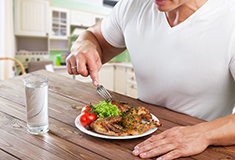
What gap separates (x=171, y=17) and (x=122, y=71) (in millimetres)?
4068

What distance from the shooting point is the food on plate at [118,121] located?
2.77 feet

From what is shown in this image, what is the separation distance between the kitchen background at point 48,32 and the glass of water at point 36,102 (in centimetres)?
302

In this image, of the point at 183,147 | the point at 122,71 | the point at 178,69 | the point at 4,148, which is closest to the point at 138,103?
the point at 178,69

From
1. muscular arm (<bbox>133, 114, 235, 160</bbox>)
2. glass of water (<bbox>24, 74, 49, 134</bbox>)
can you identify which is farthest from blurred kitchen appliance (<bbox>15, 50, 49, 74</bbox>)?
muscular arm (<bbox>133, 114, 235, 160</bbox>)

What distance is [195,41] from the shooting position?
1154 mm

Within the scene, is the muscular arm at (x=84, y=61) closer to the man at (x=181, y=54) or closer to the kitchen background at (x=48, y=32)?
the man at (x=181, y=54)

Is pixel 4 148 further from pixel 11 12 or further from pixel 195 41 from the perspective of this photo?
pixel 11 12

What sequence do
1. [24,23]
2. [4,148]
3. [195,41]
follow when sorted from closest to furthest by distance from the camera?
[4,148], [195,41], [24,23]

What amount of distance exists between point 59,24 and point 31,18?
61cm

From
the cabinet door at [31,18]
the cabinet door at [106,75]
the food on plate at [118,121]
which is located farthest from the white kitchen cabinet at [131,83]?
the food on plate at [118,121]

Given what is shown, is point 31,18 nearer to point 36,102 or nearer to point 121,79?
point 121,79

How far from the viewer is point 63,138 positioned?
2.76 ft

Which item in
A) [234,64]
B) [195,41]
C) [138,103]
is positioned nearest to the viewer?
[234,64]

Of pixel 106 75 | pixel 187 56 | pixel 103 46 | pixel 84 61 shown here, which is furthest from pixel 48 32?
pixel 187 56
